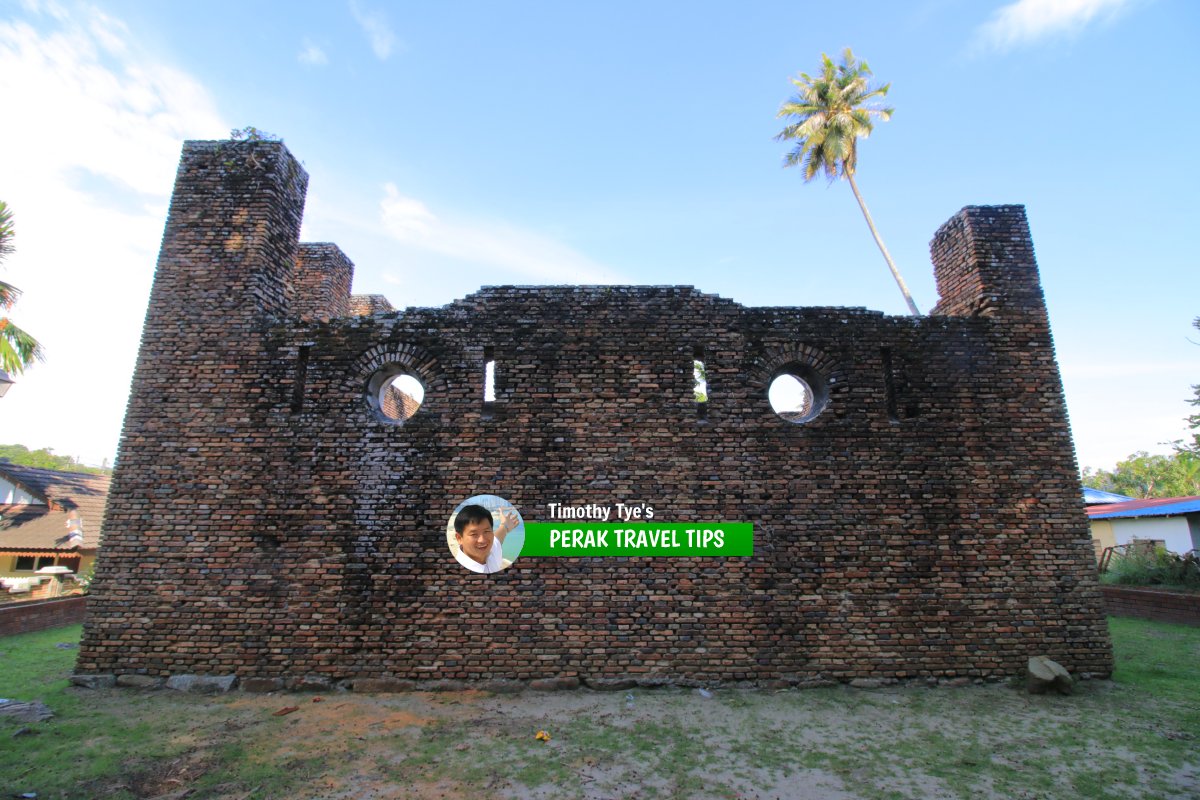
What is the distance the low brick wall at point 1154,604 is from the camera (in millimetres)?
10077

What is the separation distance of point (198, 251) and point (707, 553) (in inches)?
340

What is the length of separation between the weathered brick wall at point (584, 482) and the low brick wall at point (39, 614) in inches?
173

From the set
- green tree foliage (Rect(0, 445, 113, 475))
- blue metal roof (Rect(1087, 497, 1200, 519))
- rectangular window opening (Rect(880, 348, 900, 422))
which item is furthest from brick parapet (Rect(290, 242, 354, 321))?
green tree foliage (Rect(0, 445, 113, 475))

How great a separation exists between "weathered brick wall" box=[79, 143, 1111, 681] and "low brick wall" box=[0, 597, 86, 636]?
4404mm

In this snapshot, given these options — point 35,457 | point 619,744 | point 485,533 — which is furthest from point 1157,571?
point 35,457

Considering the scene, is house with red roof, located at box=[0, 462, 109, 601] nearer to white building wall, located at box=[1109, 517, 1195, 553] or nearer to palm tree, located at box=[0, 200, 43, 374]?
palm tree, located at box=[0, 200, 43, 374]

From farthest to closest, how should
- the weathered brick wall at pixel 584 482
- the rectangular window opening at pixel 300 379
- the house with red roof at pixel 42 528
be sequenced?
1. the house with red roof at pixel 42 528
2. the rectangular window opening at pixel 300 379
3. the weathered brick wall at pixel 584 482

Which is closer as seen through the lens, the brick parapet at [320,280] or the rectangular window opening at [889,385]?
the rectangular window opening at [889,385]

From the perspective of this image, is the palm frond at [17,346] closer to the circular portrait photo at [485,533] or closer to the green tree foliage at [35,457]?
the circular portrait photo at [485,533]

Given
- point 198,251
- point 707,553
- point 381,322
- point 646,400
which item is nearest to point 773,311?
point 646,400

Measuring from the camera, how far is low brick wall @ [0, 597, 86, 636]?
9.12 meters

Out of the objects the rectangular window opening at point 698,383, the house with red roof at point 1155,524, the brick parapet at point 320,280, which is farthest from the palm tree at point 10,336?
the house with red roof at point 1155,524

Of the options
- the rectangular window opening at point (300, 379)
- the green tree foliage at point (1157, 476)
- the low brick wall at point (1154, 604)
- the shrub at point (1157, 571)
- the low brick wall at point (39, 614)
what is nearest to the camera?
the rectangular window opening at point (300, 379)

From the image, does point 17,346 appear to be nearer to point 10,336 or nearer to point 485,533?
point 10,336
